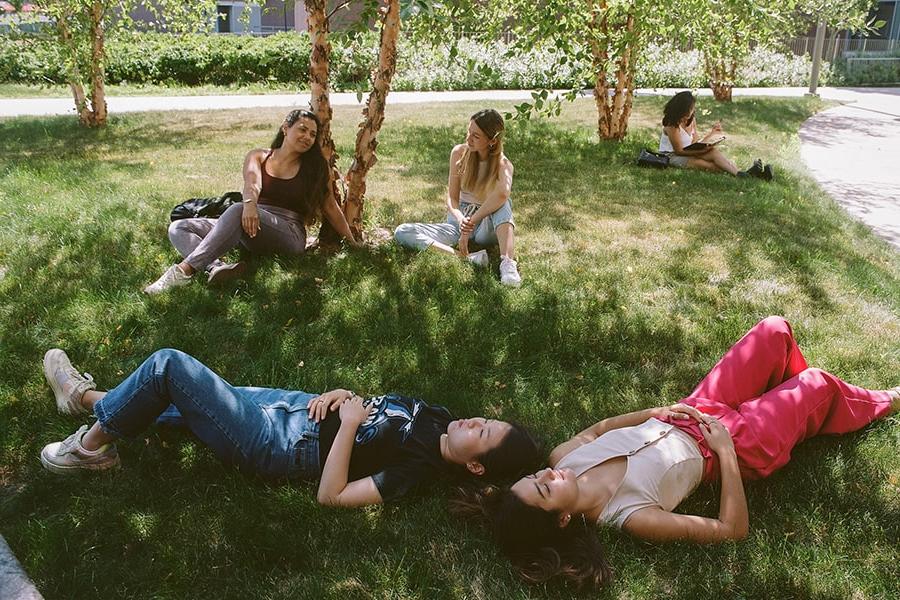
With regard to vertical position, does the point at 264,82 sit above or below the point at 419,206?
above

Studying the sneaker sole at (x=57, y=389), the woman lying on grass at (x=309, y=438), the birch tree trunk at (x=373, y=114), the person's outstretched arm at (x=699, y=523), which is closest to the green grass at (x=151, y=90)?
the birch tree trunk at (x=373, y=114)

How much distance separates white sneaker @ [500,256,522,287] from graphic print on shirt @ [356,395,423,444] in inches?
78.8

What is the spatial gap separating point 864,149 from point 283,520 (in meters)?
11.4

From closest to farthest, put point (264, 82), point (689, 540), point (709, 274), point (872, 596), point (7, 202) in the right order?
point (872, 596)
point (689, 540)
point (709, 274)
point (7, 202)
point (264, 82)

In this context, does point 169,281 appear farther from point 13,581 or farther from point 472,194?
point 13,581

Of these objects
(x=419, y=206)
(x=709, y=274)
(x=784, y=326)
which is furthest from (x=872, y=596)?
(x=419, y=206)

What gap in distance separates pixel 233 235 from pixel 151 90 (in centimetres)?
1415

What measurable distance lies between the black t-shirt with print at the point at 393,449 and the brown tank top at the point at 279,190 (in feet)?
8.56

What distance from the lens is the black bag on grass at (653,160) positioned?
28.7ft

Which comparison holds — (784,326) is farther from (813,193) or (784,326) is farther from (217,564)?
(813,193)

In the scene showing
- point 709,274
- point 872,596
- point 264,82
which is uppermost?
point 264,82

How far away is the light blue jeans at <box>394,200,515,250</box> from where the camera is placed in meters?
5.58

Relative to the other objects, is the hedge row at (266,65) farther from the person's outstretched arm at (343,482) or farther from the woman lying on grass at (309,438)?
the person's outstretched arm at (343,482)

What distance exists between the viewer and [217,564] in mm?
2570
